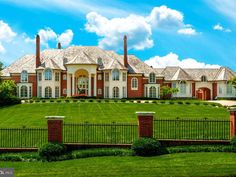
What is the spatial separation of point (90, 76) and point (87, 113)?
24914 millimetres

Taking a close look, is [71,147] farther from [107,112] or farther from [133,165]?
[107,112]

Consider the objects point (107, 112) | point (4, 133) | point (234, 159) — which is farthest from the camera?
point (107, 112)

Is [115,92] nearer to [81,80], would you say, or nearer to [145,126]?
[81,80]

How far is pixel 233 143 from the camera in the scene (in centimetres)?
2122

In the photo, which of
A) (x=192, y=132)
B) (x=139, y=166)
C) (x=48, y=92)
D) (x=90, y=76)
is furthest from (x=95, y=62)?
(x=139, y=166)

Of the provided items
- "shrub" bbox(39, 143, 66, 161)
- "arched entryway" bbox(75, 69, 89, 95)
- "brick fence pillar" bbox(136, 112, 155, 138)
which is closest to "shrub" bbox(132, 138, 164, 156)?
"brick fence pillar" bbox(136, 112, 155, 138)

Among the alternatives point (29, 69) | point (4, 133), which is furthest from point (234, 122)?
point (29, 69)

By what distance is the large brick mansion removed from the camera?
6460 cm

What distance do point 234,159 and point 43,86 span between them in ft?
159

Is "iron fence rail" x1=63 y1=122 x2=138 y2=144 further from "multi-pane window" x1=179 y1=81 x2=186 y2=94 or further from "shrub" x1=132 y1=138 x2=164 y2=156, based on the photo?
"multi-pane window" x1=179 y1=81 x2=186 y2=94

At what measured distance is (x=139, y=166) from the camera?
726 inches

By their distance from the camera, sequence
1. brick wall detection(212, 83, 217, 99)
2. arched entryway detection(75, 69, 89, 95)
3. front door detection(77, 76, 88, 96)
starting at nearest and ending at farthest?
arched entryway detection(75, 69, 89, 95) → front door detection(77, 76, 88, 96) → brick wall detection(212, 83, 217, 99)

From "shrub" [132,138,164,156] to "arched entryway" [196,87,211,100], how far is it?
55.0 meters

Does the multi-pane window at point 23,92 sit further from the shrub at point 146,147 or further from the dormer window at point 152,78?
the shrub at point 146,147
